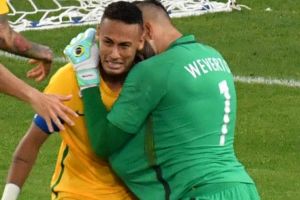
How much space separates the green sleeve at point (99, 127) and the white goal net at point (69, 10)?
13162mm

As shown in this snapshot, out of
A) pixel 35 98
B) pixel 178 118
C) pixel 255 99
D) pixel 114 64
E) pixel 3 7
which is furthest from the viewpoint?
pixel 255 99

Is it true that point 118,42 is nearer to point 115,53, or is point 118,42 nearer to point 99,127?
point 115,53

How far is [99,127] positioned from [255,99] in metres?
9.22

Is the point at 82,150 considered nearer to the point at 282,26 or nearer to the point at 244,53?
the point at 244,53

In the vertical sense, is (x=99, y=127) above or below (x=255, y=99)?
above

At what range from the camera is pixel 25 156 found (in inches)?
286

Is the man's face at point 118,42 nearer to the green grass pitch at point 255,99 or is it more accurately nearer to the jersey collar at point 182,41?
the jersey collar at point 182,41

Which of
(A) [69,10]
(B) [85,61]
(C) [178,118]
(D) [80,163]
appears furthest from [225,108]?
(A) [69,10]

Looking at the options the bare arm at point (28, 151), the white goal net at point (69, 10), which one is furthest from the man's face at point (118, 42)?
the white goal net at point (69, 10)

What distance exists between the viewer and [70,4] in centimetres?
2208

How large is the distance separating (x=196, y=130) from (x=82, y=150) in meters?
0.76

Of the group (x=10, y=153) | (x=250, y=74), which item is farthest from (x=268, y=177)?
(x=250, y=74)

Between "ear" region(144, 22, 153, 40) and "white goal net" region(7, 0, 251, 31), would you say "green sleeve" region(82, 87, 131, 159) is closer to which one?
"ear" region(144, 22, 153, 40)

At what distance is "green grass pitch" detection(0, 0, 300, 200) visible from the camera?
39.1 feet
